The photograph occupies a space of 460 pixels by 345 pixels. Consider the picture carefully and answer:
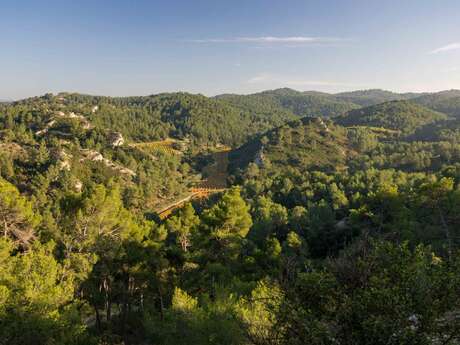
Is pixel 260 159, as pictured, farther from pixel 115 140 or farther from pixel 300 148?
pixel 115 140

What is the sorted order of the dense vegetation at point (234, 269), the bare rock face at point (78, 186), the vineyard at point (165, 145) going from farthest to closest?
1. the vineyard at point (165, 145)
2. the bare rock face at point (78, 186)
3. the dense vegetation at point (234, 269)

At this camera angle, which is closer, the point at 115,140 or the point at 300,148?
the point at 115,140

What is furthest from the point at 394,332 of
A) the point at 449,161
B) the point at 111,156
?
the point at 111,156

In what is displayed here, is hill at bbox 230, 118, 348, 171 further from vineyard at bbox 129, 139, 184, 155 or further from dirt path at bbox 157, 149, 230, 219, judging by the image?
vineyard at bbox 129, 139, 184, 155

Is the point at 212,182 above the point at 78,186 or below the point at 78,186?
below

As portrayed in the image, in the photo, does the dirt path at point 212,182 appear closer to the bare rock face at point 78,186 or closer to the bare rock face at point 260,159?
the bare rock face at point 260,159

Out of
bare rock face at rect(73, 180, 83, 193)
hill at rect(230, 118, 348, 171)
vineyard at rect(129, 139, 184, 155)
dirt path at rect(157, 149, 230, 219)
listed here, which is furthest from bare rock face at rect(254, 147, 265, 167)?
bare rock face at rect(73, 180, 83, 193)

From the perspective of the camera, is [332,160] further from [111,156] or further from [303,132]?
[111,156]

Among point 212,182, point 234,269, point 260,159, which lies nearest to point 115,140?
point 212,182

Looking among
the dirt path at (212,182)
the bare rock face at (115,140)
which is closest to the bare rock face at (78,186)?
the dirt path at (212,182)

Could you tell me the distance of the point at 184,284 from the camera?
25.5 m

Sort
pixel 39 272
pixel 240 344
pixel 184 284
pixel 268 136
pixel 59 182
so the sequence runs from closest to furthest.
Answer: pixel 240 344
pixel 39 272
pixel 184 284
pixel 59 182
pixel 268 136

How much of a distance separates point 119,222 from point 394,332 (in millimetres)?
23005

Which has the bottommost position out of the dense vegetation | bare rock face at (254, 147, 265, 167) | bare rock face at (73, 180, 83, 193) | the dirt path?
the dirt path
